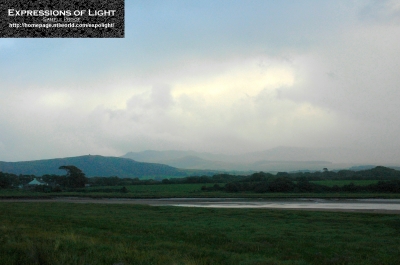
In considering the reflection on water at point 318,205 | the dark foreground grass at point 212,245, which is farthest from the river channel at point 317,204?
the dark foreground grass at point 212,245

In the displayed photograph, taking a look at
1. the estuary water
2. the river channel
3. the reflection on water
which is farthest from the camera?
the reflection on water

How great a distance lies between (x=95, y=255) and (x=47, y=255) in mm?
1313

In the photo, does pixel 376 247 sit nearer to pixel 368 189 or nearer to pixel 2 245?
pixel 2 245

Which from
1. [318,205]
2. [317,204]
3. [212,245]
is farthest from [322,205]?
[212,245]

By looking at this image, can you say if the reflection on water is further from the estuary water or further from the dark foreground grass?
the dark foreground grass

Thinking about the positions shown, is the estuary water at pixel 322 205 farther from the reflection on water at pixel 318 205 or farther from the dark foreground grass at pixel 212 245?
the dark foreground grass at pixel 212 245

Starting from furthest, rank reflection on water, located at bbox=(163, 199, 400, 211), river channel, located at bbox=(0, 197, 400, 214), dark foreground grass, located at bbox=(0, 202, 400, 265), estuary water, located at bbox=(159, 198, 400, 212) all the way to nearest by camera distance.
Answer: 1. reflection on water, located at bbox=(163, 199, 400, 211)
2. estuary water, located at bbox=(159, 198, 400, 212)
3. river channel, located at bbox=(0, 197, 400, 214)
4. dark foreground grass, located at bbox=(0, 202, 400, 265)

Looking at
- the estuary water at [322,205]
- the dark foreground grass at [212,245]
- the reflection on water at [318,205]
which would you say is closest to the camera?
the dark foreground grass at [212,245]

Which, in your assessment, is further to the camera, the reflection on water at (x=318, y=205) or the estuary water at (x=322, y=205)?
the reflection on water at (x=318, y=205)

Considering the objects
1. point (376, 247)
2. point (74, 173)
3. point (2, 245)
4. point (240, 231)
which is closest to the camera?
point (2, 245)

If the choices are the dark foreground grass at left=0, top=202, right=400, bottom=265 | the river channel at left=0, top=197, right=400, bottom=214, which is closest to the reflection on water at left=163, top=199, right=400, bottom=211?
the river channel at left=0, top=197, right=400, bottom=214

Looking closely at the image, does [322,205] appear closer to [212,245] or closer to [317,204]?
[317,204]

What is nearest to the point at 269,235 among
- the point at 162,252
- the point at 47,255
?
the point at 162,252

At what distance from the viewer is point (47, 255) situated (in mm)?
10641
